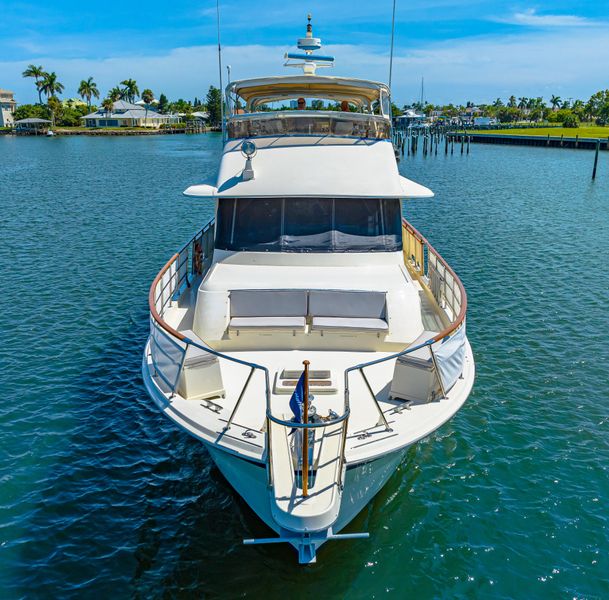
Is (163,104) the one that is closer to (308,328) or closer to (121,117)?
(121,117)

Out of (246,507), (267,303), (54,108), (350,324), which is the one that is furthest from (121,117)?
(246,507)

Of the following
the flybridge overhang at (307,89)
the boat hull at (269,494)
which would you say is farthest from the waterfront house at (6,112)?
the boat hull at (269,494)

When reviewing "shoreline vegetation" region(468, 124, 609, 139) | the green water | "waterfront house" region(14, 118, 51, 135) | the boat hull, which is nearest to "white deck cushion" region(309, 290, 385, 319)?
the boat hull

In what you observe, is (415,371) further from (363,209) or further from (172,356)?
(363,209)

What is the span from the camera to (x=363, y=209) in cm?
1109

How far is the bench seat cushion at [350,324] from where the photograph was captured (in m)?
9.15

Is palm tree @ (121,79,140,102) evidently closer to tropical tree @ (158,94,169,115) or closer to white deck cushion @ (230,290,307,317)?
tropical tree @ (158,94,169,115)

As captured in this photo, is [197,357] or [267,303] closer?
[197,357]

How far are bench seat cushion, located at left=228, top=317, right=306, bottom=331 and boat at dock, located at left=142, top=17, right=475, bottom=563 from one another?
3 cm

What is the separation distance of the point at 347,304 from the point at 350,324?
48 cm

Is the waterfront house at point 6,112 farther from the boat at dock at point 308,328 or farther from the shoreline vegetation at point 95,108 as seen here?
the boat at dock at point 308,328

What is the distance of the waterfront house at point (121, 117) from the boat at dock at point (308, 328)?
138 m

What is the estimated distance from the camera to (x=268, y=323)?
30.5ft

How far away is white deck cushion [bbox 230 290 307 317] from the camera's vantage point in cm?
961
